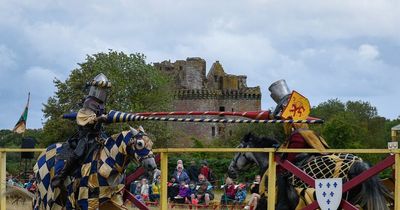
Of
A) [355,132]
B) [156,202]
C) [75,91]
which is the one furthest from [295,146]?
[355,132]

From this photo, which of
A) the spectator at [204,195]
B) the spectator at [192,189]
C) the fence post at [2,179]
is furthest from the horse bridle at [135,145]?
the spectator at [192,189]

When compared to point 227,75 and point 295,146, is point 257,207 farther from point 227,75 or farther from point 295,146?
point 227,75

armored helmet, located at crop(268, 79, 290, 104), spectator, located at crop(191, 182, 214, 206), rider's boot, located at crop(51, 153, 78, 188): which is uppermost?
armored helmet, located at crop(268, 79, 290, 104)

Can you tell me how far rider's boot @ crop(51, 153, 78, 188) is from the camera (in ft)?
36.4

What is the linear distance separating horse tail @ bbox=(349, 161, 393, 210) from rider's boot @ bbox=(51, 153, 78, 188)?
365 centimetres

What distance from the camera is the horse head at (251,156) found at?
1259cm

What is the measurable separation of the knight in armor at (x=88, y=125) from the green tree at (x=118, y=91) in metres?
33.1

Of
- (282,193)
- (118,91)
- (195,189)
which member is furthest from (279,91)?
(118,91)

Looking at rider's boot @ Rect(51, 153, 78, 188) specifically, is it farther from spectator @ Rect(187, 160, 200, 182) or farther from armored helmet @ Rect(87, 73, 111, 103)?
spectator @ Rect(187, 160, 200, 182)

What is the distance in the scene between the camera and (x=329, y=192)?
33.3 ft

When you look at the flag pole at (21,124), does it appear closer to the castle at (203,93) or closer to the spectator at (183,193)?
the spectator at (183,193)

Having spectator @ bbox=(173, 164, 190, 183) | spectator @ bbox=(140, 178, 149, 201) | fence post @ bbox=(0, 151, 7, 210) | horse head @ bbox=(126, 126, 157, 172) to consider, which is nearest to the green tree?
spectator @ bbox=(140, 178, 149, 201)

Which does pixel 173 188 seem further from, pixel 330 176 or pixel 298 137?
pixel 330 176

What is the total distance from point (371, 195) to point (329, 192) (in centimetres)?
57
